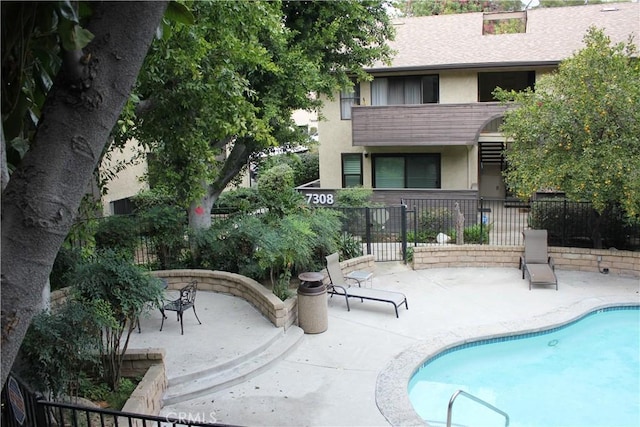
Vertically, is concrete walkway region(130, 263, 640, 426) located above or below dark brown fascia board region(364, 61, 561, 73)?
below

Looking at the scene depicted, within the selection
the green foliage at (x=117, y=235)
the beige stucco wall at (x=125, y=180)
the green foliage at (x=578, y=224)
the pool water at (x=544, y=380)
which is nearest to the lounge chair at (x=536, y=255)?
the green foliage at (x=578, y=224)

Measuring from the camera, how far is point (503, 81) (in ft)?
73.2

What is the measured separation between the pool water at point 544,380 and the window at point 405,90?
12.6 metres

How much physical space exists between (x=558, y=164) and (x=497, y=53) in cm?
912

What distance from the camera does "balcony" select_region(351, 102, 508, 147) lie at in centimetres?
1941

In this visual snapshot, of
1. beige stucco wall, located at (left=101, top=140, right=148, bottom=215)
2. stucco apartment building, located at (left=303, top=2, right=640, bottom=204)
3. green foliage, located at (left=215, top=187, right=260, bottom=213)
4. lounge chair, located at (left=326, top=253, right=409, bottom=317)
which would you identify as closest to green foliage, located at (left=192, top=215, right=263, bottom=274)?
lounge chair, located at (left=326, top=253, right=409, bottom=317)

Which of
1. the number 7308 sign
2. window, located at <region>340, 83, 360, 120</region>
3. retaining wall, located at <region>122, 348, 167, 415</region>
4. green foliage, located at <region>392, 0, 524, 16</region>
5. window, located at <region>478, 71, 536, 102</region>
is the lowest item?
retaining wall, located at <region>122, 348, 167, 415</region>

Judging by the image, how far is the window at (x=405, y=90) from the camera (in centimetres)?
2144

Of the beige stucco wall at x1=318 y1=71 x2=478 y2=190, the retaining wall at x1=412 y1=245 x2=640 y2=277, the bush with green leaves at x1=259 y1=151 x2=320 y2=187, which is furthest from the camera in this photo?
the bush with green leaves at x1=259 y1=151 x2=320 y2=187

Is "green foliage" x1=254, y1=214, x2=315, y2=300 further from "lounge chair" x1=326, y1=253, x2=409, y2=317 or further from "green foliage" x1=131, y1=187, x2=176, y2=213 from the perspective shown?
"green foliage" x1=131, y1=187, x2=176, y2=213

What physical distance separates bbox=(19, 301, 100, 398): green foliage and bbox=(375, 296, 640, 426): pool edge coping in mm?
3823

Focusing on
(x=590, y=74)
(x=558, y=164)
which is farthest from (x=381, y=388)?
(x=590, y=74)

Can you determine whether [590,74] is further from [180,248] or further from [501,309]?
[180,248]

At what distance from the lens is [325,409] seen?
715cm
